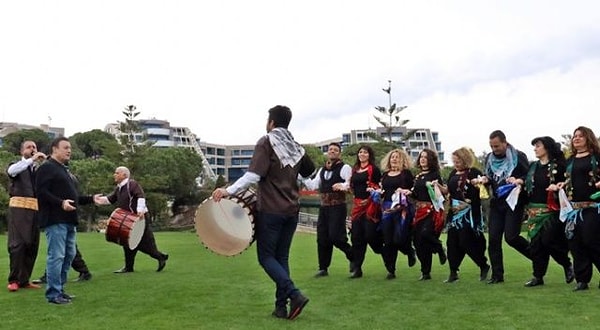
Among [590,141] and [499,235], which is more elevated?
[590,141]

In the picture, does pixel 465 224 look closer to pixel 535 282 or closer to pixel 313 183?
pixel 535 282

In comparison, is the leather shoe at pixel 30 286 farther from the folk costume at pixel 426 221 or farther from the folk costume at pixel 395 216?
the folk costume at pixel 426 221

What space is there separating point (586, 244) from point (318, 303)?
3267 mm

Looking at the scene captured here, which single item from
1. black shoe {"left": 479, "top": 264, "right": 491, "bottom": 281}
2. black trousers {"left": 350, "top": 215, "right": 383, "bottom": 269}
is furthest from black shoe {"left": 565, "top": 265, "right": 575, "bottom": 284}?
black trousers {"left": 350, "top": 215, "right": 383, "bottom": 269}

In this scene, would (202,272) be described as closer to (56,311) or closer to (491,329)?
(56,311)

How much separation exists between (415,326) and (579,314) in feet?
5.51

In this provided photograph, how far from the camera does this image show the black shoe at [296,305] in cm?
619

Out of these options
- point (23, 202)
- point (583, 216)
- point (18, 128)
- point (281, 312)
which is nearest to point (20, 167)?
point (23, 202)

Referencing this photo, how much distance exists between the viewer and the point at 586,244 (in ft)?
24.8

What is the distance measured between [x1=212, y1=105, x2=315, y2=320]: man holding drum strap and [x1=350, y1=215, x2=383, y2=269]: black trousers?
9.72 feet

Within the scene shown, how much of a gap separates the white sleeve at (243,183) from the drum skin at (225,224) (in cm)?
39

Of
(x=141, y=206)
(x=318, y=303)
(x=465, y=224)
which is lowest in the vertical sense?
(x=318, y=303)

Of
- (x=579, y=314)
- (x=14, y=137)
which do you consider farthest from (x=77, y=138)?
(x=579, y=314)

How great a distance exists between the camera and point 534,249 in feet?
27.1
